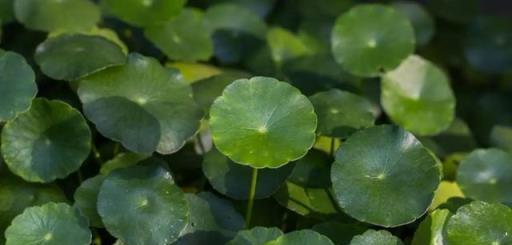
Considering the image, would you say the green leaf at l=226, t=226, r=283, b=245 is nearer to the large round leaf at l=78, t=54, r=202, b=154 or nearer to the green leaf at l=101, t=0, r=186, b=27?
the large round leaf at l=78, t=54, r=202, b=154

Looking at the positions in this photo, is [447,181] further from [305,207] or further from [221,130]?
[221,130]

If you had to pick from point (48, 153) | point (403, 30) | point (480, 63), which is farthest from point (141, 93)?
point (480, 63)

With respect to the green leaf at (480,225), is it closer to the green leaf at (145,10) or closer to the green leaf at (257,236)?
the green leaf at (257,236)

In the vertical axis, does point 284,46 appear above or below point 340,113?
below

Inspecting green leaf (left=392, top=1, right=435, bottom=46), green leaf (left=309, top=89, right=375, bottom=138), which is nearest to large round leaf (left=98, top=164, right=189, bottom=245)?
green leaf (left=309, top=89, right=375, bottom=138)

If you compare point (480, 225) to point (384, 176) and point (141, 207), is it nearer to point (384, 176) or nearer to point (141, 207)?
point (384, 176)

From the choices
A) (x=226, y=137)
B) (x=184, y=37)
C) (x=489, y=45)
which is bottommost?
(x=489, y=45)

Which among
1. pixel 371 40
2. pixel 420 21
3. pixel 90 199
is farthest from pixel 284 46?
pixel 90 199
